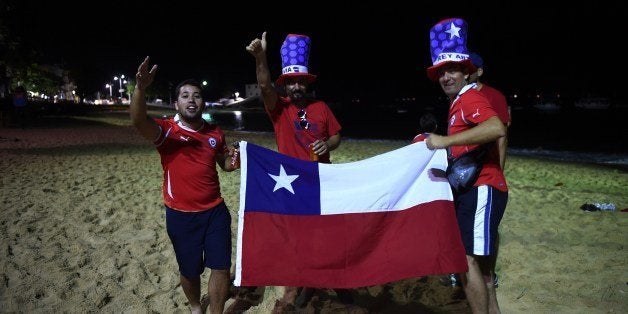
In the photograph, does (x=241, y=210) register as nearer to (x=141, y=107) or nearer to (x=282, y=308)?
(x=141, y=107)

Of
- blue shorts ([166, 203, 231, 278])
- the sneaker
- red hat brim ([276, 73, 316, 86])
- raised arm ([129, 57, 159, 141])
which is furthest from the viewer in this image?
the sneaker

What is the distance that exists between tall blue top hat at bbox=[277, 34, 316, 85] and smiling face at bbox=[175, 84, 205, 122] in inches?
34.3

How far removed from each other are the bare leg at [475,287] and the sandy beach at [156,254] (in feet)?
3.27

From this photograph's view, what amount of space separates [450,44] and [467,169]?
1010 millimetres

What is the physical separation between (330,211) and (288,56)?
1607mm

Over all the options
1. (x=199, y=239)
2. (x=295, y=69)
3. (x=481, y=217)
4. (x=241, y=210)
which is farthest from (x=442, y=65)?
(x=199, y=239)

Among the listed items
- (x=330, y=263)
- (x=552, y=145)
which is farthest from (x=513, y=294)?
(x=552, y=145)

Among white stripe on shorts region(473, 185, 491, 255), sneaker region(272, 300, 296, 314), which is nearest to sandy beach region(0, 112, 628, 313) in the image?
sneaker region(272, 300, 296, 314)

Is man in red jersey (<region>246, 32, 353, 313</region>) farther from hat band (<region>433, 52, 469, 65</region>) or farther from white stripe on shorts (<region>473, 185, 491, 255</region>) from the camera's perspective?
white stripe on shorts (<region>473, 185, 491, 255</region>)

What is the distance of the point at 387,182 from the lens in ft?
11.7

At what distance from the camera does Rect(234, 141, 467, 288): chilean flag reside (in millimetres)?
3326

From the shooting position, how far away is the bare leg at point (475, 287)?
10.7 ft

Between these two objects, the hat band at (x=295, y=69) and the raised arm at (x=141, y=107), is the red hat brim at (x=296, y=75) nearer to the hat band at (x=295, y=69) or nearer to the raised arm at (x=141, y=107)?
the hat band at (x=295, y=69)

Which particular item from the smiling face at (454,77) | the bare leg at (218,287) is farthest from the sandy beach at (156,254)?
the smiling face at (454,77)
